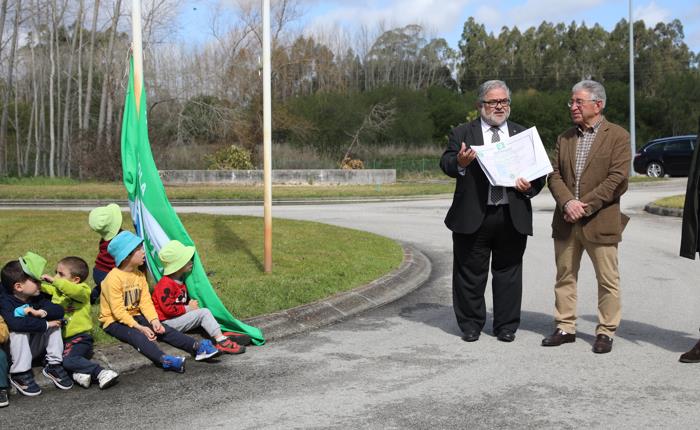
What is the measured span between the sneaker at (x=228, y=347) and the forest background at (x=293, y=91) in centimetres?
3178

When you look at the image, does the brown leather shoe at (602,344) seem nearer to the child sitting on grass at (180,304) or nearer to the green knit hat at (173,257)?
the child sitting on grass at (180,304)

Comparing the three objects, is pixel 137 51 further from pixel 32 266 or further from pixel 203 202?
pixel 203 202

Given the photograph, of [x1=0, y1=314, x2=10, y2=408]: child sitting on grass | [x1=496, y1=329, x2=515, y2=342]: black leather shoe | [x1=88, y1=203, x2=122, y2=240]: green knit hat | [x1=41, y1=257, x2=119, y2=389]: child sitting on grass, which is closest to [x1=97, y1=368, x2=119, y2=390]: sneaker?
[x1=41, y1=257, x2=119, y2=389]: child sitting on grass

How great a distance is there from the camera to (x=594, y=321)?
6871mm

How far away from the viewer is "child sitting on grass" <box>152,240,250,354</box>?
19.2 ft

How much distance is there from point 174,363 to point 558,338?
3015mm

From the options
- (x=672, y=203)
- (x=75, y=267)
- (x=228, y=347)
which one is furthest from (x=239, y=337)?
(x=672, y=203)

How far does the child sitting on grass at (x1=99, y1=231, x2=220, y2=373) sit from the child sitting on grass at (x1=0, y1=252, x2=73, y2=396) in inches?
18.3

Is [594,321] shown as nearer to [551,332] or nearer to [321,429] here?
[551,332]

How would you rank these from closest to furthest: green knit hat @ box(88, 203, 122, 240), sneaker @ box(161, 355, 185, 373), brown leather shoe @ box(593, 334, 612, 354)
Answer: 1. sneaker @ box(161, 355, 185, 373)
2. brown leather shoe @ box(593, 334, 612, 354)
3. green knit hat @ box(88, 203, 122, 240)

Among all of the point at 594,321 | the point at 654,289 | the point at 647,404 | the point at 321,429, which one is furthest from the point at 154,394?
the point at 654,289

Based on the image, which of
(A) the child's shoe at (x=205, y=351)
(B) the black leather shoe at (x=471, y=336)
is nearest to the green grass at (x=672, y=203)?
(B) the black leather shoe at (x=471, y=336)

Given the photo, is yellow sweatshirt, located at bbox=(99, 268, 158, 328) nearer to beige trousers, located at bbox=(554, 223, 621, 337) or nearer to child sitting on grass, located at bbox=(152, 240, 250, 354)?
child sitting on grass, located at bbox=(152, 240, 250, 354)

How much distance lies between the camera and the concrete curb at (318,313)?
5.40 meters
